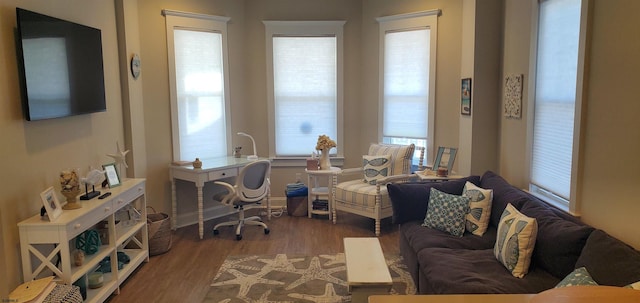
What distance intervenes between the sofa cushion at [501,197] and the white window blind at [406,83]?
175 centimetres

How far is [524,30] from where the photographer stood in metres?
3.82

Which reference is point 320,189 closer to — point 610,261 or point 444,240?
point 444,240

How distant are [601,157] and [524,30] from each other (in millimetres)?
1522

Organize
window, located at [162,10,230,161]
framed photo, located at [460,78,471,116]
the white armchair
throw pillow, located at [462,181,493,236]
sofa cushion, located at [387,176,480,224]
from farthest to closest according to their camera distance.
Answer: window, located at [162,10,230,161]
the white armchair
framed photo, located at [460,78,471,116]
sofa cushion, located at [387,176,480,224]
throw pillow, located at [462,181,493,236]

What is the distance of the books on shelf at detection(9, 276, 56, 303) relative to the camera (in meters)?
2.52

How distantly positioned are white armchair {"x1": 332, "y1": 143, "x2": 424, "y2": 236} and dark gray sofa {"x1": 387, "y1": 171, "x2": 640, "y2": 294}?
3.52 feet

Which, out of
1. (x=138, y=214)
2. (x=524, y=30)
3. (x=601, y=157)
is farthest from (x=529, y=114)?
(x=138, y=214)

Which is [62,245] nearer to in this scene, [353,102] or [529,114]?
[529,114]

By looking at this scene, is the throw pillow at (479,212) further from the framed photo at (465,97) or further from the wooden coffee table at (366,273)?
the framed photo at (465,97)

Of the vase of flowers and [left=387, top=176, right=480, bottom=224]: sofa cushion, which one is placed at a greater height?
the vase of flowers

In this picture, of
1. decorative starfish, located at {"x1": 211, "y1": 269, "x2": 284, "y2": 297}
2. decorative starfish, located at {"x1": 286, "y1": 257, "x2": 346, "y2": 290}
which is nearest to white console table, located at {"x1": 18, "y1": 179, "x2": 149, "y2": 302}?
decorative starfish, located at {"x1": 211, "y1": 269, "x2": 284, "y2": 297}

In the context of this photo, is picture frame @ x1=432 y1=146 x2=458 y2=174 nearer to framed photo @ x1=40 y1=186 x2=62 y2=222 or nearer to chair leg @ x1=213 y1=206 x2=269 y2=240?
chair leg @ x1=213 y1=206 x2=269 y2=240

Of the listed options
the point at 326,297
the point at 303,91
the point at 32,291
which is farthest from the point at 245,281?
the point at 303,91

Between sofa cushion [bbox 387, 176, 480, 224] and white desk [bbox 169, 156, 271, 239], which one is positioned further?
white desk [bbox 169, 156, 271, 239]
